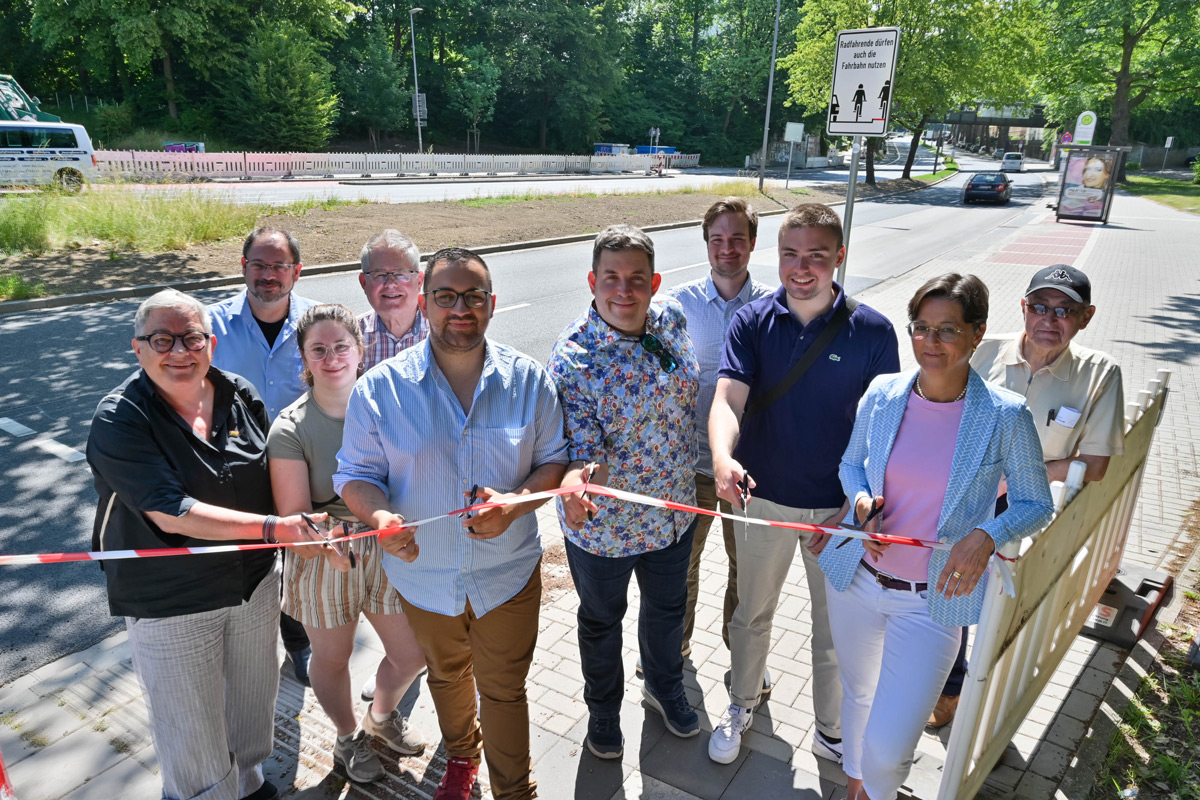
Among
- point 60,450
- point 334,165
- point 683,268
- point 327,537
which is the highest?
point 334,165

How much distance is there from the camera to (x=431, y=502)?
263 cm

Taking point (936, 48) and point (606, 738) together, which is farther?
point (936, 48)

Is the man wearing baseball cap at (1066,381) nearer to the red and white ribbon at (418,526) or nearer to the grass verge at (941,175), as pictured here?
the red and white ribbon at (418,526)

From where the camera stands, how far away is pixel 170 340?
252 centimetres

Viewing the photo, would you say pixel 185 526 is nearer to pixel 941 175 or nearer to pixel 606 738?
pixel 606 738

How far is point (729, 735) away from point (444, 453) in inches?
70.8

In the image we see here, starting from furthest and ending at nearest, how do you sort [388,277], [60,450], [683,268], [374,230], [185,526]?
[374,230] < [683,268] < [60,450] < [388,277] < [185,526]

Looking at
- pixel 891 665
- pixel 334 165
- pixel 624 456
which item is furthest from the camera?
pixel 334 165

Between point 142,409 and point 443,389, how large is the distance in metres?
0.94

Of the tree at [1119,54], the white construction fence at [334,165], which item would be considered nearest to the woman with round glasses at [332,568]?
the white construction fence at [334,165]

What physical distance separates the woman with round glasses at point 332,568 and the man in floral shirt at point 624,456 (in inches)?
30.3

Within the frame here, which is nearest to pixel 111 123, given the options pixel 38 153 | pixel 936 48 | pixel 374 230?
pixel 38 153

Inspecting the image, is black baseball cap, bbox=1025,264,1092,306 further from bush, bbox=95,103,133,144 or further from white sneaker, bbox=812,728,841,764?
bush, bbox=95,103,133,144

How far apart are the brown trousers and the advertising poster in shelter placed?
1193 inches
